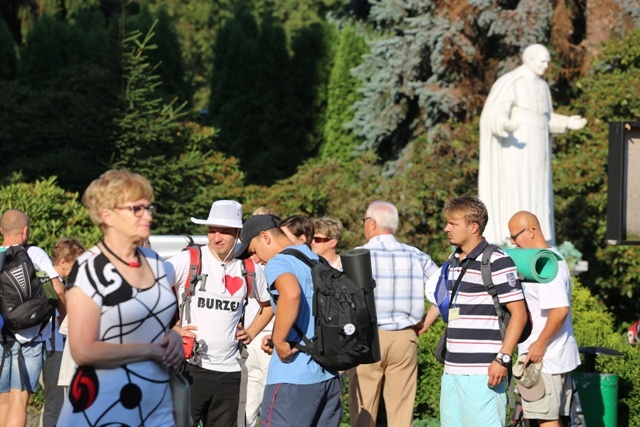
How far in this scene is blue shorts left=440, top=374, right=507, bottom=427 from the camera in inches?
245

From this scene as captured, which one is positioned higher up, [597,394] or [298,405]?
[298,405]

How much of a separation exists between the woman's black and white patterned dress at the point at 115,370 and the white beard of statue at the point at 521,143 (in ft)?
31.8

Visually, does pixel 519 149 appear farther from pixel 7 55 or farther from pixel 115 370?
pixel 7 55

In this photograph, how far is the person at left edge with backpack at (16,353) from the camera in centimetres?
782

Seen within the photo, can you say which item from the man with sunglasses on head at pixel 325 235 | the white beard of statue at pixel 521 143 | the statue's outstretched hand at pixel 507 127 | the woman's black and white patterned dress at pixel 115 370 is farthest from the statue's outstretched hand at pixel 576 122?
the woman's black and white patterned dress at pixel 115 370

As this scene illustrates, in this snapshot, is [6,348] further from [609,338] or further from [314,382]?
[609,338]

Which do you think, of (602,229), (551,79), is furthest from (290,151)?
(602,229)

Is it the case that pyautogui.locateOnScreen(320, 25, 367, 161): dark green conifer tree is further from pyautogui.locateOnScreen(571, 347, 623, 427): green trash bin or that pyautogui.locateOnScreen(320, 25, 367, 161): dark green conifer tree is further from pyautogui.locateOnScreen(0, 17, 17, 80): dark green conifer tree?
pyautogui.locateOnScreen(571, 347, 623, 427): green trash bin

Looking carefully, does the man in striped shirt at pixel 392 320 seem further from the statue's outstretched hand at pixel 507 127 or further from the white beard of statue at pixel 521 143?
the white beard of statue at pixel 521 143

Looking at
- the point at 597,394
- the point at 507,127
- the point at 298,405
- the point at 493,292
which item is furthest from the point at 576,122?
the point at 298,405

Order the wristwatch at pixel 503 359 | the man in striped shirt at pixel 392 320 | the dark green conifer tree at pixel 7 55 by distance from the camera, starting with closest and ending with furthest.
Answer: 1. the wristwatch at pixel 503 359
2. the man in striped shirt at pixel 392 320
3. the dark green conifer tree at pixel 7 55

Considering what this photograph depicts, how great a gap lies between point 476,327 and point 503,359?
10.6 inches

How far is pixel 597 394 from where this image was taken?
28.6ft

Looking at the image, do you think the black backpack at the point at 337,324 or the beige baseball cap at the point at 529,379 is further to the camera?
the beige baseball cap at the point at 529,379
